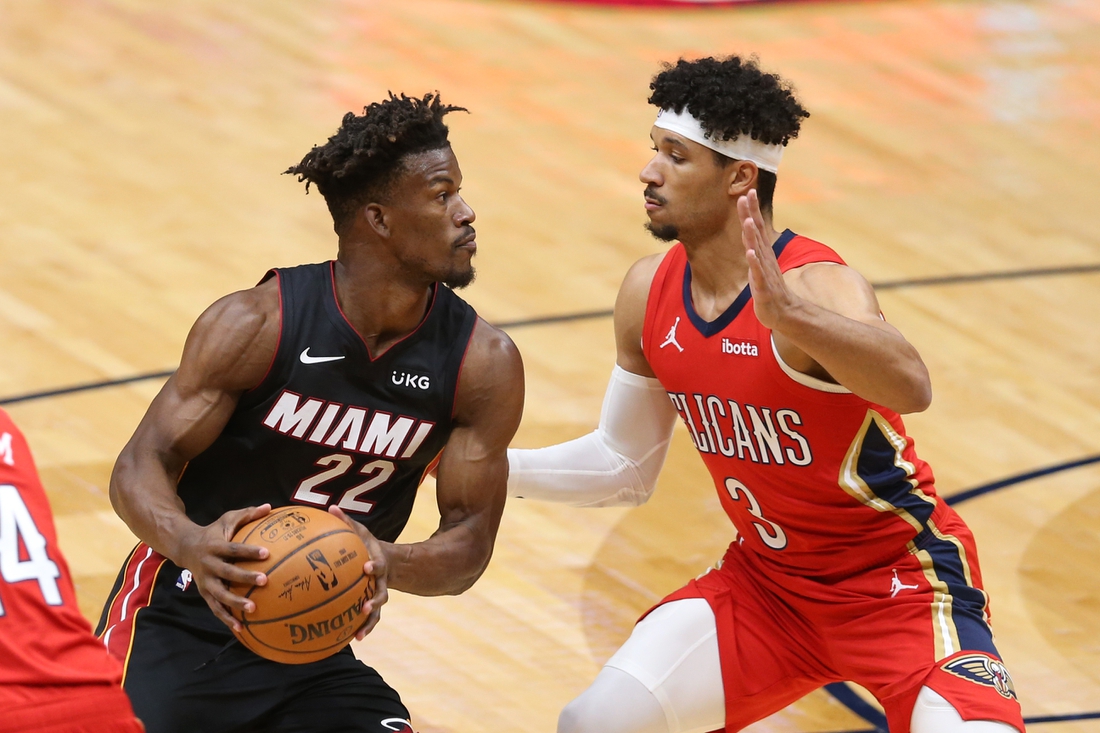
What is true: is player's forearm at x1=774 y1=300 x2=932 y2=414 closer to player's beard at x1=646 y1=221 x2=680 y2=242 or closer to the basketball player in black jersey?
player's beard at x1=646 y1=221 x2=680 y2=242

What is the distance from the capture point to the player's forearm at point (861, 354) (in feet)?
14.5

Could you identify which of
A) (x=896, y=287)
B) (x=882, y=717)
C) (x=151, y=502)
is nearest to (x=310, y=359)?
(x=151, y=502)

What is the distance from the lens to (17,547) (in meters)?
3.29

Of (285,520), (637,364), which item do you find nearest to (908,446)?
(637,364)

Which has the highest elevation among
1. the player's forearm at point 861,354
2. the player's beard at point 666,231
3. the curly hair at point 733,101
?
the curly hair at point 733,101

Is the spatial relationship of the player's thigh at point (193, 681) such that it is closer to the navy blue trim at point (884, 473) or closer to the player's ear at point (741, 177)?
the navy blue trim at point (884, 473)

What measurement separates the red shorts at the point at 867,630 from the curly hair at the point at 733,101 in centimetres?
126

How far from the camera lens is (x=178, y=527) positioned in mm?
4176

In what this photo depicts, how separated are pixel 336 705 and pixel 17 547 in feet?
4.61

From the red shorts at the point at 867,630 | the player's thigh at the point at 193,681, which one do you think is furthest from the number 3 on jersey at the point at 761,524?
the player's thigh at the point at 193,681

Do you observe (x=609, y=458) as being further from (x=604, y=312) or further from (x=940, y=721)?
(x=604, y=312)

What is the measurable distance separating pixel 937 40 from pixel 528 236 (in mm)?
6002

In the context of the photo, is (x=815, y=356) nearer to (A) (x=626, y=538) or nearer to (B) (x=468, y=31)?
(A) (x=626, y=538)

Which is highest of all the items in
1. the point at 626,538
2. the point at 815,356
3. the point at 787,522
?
the point at 815,356
